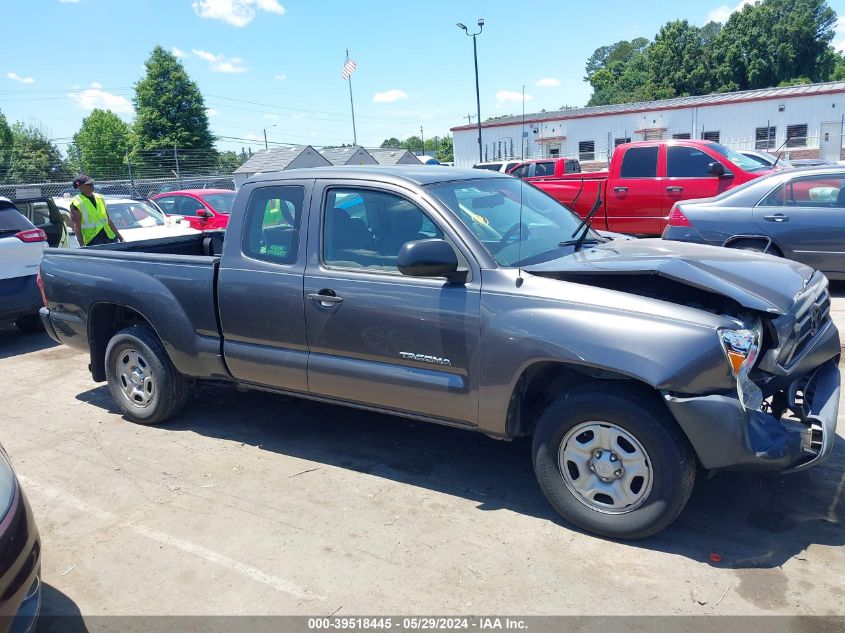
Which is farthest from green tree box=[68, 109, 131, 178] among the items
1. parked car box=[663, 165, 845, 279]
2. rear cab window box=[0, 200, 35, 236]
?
parked car box=[663, 165, 845, 279]

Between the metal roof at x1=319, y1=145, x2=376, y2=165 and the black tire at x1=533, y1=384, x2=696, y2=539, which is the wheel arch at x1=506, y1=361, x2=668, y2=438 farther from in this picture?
the metal roof at x1=319, y1=145, x2=376, y2=165

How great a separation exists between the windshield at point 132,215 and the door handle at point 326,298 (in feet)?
31.6

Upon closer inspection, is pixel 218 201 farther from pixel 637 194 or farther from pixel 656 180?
pixel 656 180

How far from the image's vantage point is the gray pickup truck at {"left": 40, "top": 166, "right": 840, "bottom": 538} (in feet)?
10.9

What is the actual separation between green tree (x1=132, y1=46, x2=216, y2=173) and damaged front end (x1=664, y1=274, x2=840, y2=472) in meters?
62.7

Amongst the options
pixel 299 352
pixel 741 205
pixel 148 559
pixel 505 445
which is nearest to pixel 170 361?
pixel 299 352

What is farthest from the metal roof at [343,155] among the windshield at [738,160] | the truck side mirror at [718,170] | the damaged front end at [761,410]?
the damaged front end at [761,410]

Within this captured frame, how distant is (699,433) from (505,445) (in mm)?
1776

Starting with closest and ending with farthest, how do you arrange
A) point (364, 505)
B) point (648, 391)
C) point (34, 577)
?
point (34, 577) → point (648, 391) → point (364, 505)

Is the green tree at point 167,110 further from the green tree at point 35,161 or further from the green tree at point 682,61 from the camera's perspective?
the green tree at point 682,61

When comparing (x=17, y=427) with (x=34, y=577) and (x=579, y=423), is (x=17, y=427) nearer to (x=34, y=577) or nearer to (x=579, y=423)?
(x=34, y=577)

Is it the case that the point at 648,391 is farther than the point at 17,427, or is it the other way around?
the point at 17,427

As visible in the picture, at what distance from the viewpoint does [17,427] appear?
5.67m

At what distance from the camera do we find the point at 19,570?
2.62 metres
